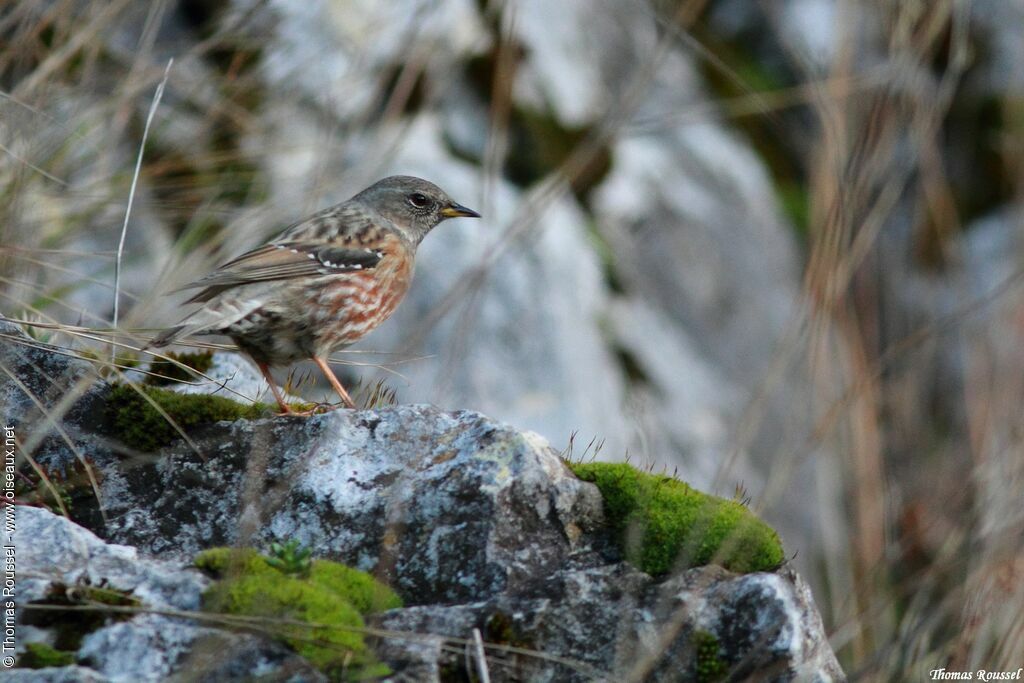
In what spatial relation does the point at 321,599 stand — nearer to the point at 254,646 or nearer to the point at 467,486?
the point at 254,646

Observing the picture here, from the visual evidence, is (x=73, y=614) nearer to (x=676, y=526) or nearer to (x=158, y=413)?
(x=158, y=413)

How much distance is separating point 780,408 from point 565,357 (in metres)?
1.83

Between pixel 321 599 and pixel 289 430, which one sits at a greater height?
pixel 289 430

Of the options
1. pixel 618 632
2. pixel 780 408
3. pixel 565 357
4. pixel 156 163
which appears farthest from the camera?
pixel 780 408

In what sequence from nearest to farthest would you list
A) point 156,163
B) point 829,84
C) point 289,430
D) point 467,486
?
point 467,486 < point 289,430 < point 829,84 < point 156,163

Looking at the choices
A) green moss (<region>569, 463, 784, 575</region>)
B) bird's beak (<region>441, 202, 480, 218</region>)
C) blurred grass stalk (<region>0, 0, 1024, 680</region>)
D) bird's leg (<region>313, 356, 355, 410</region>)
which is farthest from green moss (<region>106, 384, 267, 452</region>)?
bird's beak (<region>441, 202, 480, 218</region>)

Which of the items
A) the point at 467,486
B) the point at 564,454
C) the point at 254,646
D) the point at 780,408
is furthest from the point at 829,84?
the point at 780,408

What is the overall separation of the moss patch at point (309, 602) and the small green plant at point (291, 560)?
0.01 meters

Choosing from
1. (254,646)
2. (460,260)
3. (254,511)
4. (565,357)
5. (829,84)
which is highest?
(460,260)

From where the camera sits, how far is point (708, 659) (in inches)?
114

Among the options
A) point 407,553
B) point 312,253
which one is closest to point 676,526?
point 407,553

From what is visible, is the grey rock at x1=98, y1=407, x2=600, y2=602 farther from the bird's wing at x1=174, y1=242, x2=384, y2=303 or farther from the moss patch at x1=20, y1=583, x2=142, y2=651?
the bird's wing at x1=174, y1=242, x2=384, y2=303

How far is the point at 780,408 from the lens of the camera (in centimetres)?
784

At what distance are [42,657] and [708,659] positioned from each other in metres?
1.61
